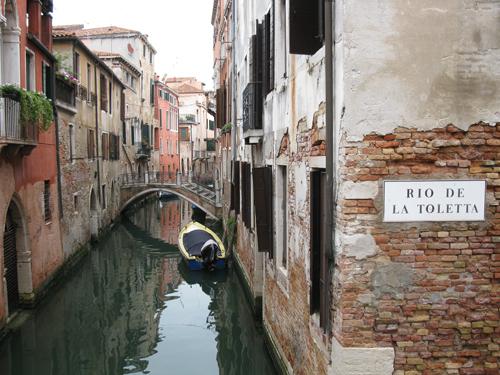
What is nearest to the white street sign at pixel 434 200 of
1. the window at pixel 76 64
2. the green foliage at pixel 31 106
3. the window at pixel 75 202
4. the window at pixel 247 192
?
the window at pixel 247 192

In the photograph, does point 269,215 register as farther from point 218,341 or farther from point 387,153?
point 387,153

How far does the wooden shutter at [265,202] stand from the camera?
26.9 feet

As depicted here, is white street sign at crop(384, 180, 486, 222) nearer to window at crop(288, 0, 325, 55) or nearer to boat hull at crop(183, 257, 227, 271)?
window at crop(288, 0, 325, 55)

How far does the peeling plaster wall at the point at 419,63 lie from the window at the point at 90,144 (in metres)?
16.1

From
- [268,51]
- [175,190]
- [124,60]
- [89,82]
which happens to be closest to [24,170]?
[268,51]

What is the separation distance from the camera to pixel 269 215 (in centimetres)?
828

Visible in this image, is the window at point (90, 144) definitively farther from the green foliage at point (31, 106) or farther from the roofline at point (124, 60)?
the roofline at point (124, 60)

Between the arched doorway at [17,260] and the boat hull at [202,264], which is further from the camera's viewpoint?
the boat hull at [202,264]

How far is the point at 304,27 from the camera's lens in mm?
5102

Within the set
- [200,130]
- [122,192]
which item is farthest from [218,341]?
[200,130]

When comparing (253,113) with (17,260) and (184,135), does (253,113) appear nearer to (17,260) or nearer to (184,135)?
(17,260)

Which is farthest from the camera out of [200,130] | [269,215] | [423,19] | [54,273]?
[200,130]

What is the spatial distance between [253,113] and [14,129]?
4.18 metres

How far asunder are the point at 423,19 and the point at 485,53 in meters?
0.56
